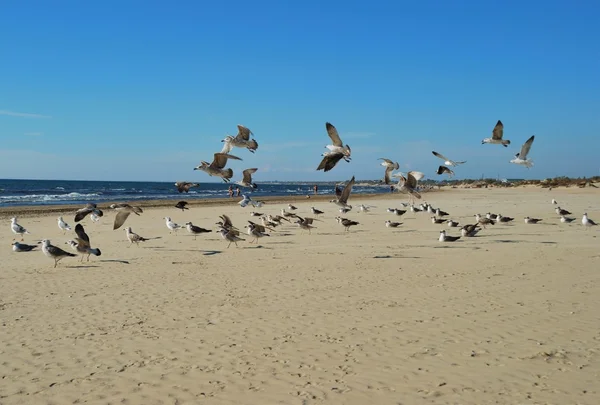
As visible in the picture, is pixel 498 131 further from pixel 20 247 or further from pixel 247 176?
pixel 20 247

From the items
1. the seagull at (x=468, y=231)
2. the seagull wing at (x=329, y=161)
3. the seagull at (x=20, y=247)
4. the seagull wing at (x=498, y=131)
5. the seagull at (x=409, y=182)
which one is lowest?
the seagull at (x=20, y=247)

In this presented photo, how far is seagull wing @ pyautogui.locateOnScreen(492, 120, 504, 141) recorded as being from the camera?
41.0 feet

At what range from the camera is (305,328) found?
735cm

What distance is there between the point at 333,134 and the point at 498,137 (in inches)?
219

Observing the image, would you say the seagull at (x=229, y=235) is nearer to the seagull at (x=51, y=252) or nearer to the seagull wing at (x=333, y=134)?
the seagull at (x=51, y=252)

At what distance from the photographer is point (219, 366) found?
596cm

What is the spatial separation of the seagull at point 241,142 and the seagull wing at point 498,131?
243 inches

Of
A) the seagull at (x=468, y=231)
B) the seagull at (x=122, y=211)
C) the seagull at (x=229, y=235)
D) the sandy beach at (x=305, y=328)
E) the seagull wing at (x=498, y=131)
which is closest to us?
the sandy beach at (x=305, y=328)

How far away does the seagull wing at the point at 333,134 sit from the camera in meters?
9.34

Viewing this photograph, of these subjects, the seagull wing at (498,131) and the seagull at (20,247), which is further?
the seagull at (20,247)

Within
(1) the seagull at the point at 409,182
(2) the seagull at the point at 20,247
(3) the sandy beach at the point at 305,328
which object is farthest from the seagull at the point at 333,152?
(2) the seagull at the point at 20,247

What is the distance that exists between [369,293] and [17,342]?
5769mm

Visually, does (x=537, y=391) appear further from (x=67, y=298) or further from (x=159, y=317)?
(x=67, y=298)

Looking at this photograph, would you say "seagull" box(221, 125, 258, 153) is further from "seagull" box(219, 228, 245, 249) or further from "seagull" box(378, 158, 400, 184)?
"seagull" box(219, 228, 245, 249)
